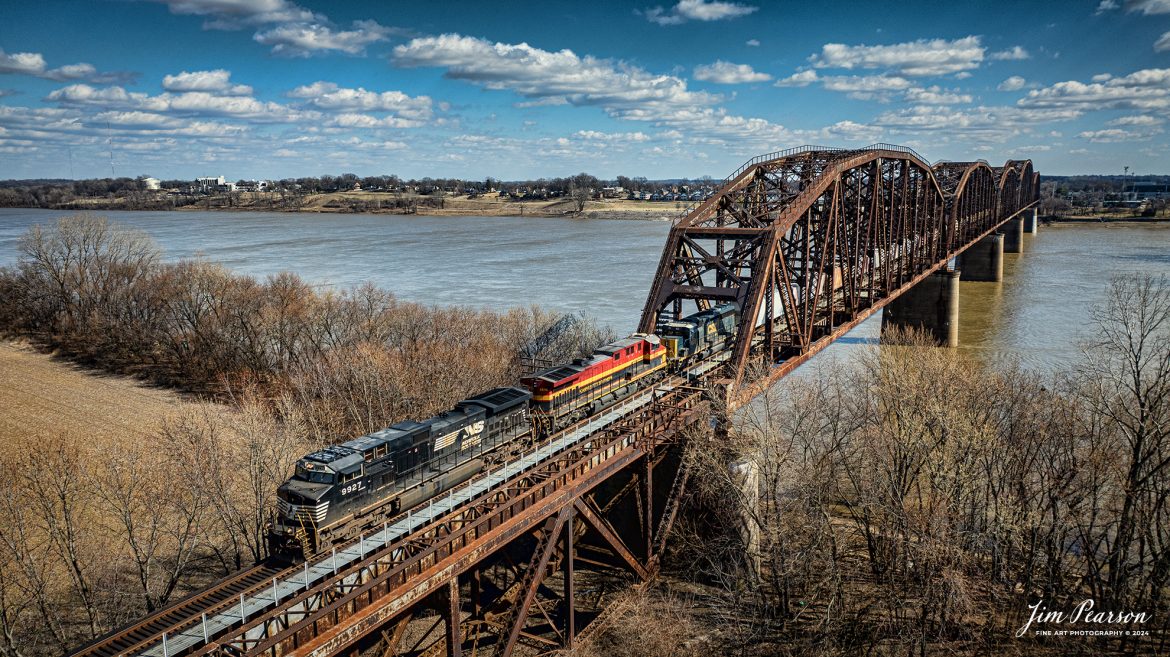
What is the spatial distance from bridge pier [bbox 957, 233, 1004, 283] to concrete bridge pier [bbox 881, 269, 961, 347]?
3943 centimetres

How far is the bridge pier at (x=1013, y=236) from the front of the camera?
13150 centimetres

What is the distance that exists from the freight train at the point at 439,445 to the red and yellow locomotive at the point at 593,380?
0.14 ft

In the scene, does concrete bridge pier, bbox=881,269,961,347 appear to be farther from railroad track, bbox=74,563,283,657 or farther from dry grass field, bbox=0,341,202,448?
dry grass field, bbox=0,341,202,448

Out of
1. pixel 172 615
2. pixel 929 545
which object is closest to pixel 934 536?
pixel 929 545

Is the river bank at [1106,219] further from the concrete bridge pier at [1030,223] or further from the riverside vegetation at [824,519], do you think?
the riverside vegetation at [824,519]

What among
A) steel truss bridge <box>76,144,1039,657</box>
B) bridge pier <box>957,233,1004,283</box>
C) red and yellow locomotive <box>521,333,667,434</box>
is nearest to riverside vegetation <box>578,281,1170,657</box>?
steel truss bridge <box>76,144,1039,657</box>

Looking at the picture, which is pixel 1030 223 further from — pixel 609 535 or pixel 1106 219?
pixel 609 535

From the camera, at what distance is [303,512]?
769 inches

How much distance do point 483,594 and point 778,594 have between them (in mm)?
11819

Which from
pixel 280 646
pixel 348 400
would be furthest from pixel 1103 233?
pixel 280 646

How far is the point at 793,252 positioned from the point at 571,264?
6111 cm

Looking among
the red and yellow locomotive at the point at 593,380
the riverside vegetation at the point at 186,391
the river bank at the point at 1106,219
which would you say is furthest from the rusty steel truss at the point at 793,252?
the river bank at the point at 1106,219

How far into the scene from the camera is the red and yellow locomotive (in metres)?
28.3

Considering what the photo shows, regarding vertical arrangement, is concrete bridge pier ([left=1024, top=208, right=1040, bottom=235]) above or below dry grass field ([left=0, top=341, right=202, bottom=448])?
above
